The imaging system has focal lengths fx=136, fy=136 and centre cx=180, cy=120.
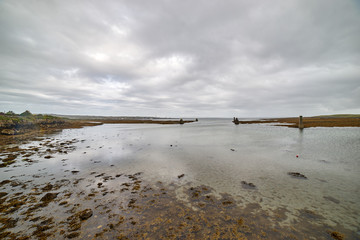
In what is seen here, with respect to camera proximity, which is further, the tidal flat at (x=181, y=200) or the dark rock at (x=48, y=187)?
the dark rock at (x=48, y=187)

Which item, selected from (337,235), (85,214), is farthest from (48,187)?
(337,235)

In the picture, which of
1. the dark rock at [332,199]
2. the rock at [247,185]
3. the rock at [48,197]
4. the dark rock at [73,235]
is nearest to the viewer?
the dark rock at [73,235]

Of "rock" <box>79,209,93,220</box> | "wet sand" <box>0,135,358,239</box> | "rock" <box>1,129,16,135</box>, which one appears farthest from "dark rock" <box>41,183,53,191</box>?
"rock" <box>1,129,16,135</box>

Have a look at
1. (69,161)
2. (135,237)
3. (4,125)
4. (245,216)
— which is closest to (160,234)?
(135,237)

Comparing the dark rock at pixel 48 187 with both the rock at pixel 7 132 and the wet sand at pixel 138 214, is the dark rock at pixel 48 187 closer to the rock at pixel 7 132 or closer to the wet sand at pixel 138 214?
the wet sand at pixel 138 214

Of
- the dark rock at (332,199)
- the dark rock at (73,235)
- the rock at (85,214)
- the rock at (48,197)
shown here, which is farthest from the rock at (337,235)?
the rock at (48,197)

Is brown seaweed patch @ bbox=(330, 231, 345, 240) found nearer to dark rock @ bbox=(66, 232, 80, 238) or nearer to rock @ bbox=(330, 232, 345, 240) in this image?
rock @ bbox=(330, 232, 345, 240)

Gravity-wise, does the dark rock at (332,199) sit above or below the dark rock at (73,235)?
above

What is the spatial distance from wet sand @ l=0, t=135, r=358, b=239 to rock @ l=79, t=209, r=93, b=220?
0.04m

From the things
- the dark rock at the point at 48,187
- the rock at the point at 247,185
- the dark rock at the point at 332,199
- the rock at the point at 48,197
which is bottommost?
the dark rock at the point at 48,187

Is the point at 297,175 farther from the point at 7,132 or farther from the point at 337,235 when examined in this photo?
the point at 7,132

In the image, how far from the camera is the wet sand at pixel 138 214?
5125mm

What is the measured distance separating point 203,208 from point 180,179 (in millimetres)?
3726

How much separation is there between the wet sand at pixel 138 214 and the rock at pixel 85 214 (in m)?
0.04
